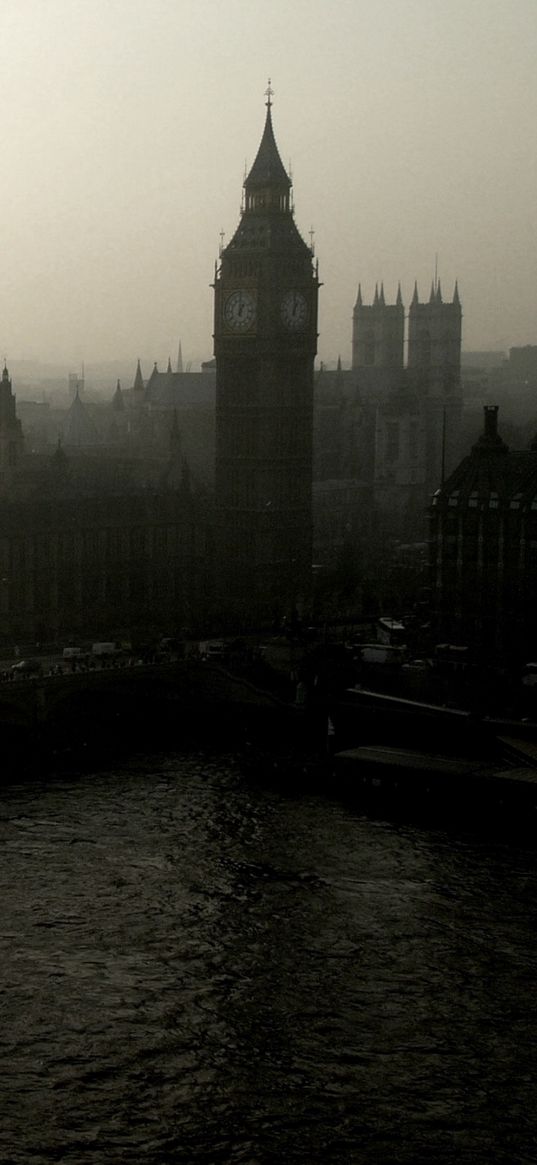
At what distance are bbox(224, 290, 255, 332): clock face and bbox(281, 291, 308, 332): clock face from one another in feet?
5.76

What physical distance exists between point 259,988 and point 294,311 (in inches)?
2321

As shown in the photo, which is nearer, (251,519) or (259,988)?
(259,988)

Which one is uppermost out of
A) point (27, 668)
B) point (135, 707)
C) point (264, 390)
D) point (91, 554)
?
point (264, 390)

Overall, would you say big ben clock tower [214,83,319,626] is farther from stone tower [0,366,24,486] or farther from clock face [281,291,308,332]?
stone tower [0,366,24,486]

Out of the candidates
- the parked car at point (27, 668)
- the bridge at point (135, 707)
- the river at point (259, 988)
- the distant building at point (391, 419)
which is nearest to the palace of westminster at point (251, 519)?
the distant building at point (391, 419)

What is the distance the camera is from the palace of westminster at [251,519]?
73750 millimetres

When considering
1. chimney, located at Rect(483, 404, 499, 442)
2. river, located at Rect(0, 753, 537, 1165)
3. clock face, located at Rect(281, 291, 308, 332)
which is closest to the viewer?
river, located at Rect(0, 753, 537, 1165)

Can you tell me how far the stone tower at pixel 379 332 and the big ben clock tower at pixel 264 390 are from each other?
83.6 m

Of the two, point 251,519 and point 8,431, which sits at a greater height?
point 8,431

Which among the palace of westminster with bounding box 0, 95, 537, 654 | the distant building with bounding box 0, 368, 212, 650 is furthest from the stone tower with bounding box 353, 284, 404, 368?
the distant building with bounding box 0, 368, 212, 650

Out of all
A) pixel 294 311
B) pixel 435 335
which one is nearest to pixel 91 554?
pixel 294 311

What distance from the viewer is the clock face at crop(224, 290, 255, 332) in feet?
297

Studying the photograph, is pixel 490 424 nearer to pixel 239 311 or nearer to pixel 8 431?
pixel 239 311

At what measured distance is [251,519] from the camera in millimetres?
91188
